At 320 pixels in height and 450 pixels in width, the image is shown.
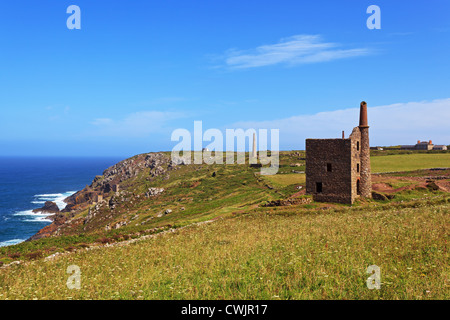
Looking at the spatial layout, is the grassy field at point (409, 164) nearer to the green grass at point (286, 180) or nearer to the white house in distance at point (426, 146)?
the green grass at point (286, 180)

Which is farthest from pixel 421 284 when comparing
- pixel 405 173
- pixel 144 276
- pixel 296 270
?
pixel 405 173

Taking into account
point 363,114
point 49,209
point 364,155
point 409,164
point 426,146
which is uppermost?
point 363,114

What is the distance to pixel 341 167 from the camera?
3447 centimetres

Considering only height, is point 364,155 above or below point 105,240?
above

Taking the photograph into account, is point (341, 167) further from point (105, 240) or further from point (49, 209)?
point (49, 209)

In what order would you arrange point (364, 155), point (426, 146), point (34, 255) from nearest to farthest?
point (34, 255) → point (364, 155) → point (426, 146)

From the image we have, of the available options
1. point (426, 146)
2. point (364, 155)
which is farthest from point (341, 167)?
point (426, 146)

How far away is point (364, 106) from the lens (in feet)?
122

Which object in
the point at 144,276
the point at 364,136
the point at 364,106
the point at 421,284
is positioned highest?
the point at 364,106

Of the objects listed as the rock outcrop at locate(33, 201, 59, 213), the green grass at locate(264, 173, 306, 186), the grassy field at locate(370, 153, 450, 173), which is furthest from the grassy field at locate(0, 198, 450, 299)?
the rock outcrop at locate(33, 201, 59, 213)

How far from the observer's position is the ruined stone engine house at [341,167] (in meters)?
34.2

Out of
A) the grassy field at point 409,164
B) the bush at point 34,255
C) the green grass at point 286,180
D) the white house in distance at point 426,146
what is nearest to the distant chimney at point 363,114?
the green grass at point 286,180
